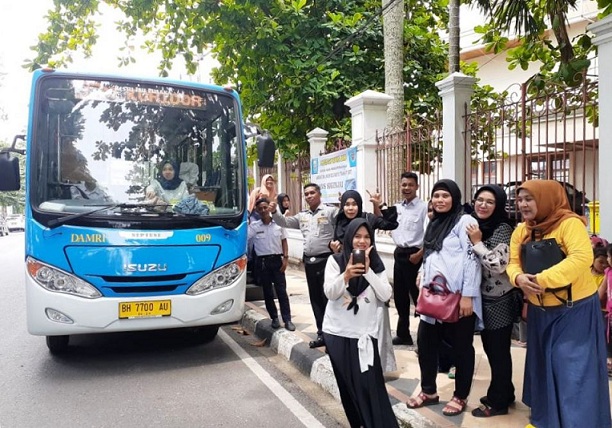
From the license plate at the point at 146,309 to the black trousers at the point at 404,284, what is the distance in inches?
84.2

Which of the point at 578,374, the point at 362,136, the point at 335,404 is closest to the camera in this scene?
the point at 578,374

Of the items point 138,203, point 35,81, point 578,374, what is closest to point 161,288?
point 138,203

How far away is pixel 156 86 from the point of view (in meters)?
5.10

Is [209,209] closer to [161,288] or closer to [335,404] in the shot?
[161,288]

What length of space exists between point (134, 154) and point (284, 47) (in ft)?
19.7

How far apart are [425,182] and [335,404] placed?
3.80 m

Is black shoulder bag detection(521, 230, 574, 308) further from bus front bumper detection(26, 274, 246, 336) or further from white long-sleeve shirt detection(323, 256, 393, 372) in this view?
bus front bumper detection(26, 274, 246, 336)

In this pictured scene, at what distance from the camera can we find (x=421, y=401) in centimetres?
354

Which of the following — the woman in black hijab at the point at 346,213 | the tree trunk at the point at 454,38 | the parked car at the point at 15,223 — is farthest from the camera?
the parked car at the point at 15,223

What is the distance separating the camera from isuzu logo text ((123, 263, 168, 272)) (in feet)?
15.0

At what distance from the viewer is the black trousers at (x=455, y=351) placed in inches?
132

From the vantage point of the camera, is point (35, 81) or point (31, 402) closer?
point (31, 402)

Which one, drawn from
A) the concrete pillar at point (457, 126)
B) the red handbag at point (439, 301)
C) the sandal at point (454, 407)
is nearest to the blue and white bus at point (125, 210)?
the red handbag at point (439, 301)

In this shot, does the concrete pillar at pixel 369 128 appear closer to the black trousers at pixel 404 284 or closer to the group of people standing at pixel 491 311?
the black trousers at pixel 404 284
